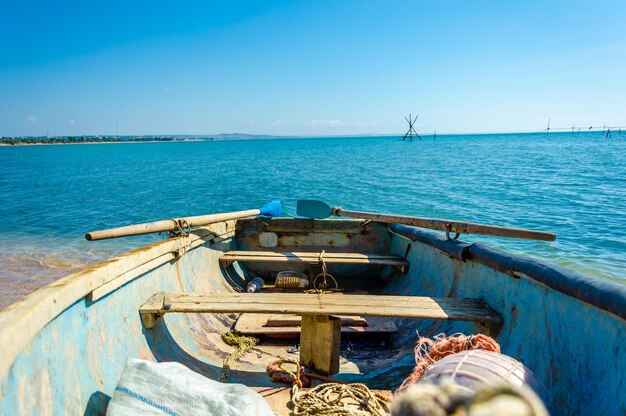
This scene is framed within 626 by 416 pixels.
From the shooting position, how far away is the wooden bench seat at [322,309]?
3.28m

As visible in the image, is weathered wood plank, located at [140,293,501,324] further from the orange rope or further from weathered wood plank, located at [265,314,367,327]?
weathered wood plank, located at [265,314,367,327]

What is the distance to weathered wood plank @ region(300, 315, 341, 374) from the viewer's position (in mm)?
3418

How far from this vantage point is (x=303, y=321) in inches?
135

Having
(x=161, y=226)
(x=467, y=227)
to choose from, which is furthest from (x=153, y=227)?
(x=467, y=227)

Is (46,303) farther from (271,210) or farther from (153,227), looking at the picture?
(271,210)

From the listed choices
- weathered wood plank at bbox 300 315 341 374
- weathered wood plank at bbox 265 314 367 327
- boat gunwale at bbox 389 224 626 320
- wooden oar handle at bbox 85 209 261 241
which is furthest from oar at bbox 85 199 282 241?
boat gunwale at bbox 389 224 626 320

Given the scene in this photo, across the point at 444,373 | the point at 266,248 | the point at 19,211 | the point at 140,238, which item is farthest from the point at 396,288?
the point at 19,211

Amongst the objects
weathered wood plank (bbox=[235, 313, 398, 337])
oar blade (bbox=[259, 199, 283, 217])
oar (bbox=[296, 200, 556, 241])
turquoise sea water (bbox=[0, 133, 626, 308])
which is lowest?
turquoise sea water (bbox=[0, 133, 626, 308])

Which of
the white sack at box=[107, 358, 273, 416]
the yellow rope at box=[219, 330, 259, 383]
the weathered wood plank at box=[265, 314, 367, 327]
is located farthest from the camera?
the weathered wood plank at box=[265, 314, 367, 327]

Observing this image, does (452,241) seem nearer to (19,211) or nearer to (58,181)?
(19,211)

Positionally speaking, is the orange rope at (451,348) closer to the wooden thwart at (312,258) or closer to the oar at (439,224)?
the oar at (439,224)

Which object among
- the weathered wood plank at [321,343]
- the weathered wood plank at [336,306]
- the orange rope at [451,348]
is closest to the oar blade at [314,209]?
the weathered wood plank at [336,306]

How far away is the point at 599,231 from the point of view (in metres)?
13.4

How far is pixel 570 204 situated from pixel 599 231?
18.6ft
